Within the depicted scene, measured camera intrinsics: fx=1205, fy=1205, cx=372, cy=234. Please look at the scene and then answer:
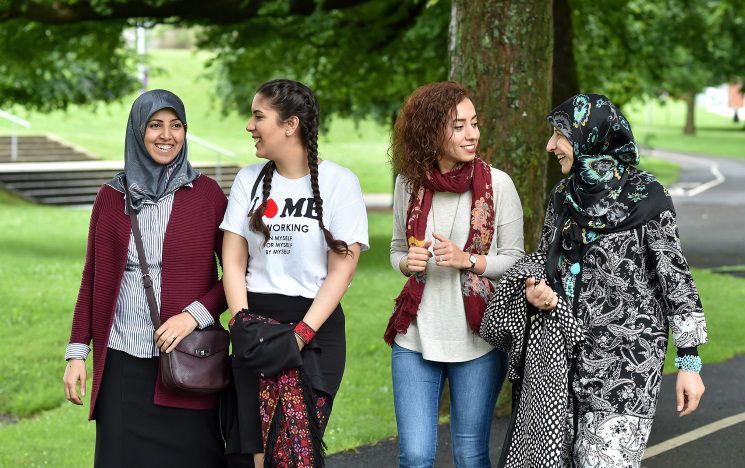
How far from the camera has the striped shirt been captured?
4500 mm

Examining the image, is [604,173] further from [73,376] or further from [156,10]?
[156,10]

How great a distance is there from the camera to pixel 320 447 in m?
4.40

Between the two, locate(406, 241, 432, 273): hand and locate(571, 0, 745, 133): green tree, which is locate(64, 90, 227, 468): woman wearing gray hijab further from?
locate(571, 0, 745, 133): green tree

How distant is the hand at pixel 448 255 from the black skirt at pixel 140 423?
1058 millimetres

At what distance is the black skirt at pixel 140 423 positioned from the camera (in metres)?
4.54

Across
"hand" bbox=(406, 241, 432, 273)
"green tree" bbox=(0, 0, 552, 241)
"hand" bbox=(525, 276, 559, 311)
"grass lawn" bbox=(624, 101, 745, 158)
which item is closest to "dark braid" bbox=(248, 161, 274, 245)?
"hand" bbox=(406, 241, 432, 273)

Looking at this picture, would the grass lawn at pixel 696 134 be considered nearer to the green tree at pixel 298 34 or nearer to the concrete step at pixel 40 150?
the concrete step at pixel 40 150

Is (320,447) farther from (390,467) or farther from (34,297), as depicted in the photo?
(34,297)

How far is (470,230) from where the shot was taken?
15.1 feet

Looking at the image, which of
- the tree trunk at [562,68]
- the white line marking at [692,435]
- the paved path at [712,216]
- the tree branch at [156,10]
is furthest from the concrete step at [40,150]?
the white line marking at [692,435]

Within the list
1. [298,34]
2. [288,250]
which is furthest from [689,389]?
[298,34]

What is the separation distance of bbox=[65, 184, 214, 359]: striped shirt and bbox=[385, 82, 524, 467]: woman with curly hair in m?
0.81

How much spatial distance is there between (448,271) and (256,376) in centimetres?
85

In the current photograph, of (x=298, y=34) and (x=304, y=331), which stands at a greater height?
(x=298, y=34)
